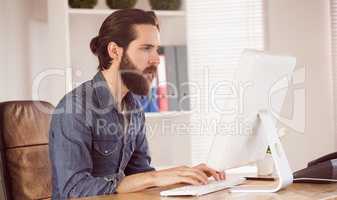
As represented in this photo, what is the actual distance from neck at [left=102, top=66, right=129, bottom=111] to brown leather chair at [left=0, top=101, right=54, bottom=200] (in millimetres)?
348

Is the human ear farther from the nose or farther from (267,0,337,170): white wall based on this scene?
(267,0,337,170): white wall

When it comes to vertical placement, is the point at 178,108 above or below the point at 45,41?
below

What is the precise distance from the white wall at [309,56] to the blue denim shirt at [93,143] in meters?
1.62

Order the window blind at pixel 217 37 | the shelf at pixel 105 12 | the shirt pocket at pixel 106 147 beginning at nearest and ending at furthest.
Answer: the shirt pocket at pixel 106 147 → the shelf at pixel 105 12 → the window blind at pixel 217 37

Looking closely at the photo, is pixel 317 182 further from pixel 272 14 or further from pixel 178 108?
pixel 272 14

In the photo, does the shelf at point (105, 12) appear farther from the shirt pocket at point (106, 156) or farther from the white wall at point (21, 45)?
the shirt pocket at point (106, 156)

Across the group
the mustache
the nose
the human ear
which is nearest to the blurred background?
the mustache

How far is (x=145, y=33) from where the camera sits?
9.91ft

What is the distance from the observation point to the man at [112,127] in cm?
216

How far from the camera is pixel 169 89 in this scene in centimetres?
373

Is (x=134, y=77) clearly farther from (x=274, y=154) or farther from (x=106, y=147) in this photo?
(x=274, y=154)

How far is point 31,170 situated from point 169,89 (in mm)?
1283

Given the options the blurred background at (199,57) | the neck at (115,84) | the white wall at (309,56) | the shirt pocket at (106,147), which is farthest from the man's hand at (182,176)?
the white wall at (309,56)

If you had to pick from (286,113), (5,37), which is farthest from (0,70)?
(286,113)
